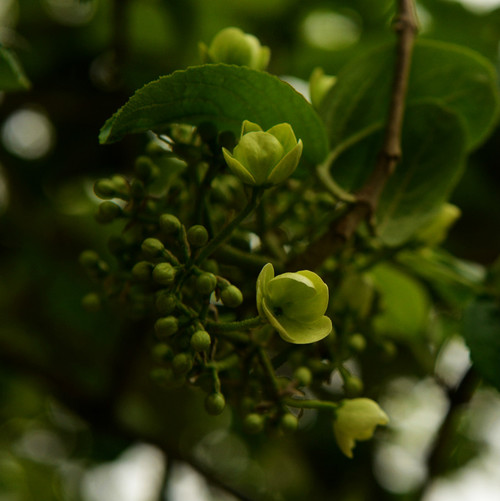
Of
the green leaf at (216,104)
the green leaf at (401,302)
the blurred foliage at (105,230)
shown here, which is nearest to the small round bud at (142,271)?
the green leaf at (216,104)

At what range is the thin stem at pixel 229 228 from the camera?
61cm

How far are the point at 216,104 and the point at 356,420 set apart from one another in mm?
359

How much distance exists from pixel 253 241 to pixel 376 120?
237 mm

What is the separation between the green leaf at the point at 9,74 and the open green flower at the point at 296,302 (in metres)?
0.39

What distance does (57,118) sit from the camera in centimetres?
162

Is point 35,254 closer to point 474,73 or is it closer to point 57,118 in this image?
point 57,118

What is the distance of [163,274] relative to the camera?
0.59 metres

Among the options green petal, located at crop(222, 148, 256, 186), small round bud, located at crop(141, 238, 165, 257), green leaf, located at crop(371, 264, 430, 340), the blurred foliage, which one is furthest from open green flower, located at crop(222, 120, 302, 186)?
the blurred foliage

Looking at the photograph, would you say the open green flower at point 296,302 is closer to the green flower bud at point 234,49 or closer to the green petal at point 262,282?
the green petal at point 262,282

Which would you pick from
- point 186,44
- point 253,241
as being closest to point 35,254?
point 186,44

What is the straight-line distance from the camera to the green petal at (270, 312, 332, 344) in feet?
1.88

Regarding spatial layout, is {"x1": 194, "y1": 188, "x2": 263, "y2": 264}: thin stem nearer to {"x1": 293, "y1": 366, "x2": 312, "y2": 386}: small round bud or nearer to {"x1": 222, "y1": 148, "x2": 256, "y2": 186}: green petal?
{"x1": 222, "y1": 148, "x2": 256, "y2": 186}: green petal

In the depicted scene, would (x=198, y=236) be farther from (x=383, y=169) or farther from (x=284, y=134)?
(x=383, y=169)

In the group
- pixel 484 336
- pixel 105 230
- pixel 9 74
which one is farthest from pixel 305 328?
pixel 105 230
